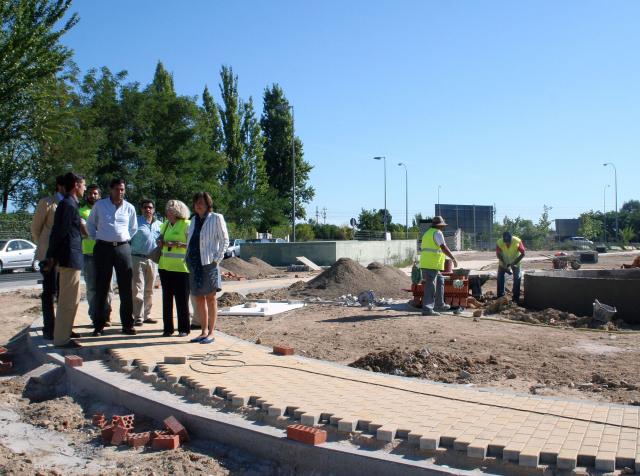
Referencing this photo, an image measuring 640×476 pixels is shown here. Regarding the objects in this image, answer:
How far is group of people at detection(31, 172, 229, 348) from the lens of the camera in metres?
7.54

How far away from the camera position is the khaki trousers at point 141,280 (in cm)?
910

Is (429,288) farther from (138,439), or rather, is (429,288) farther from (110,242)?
(138,439)

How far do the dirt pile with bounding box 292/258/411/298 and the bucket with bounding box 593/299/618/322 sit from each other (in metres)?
5.83

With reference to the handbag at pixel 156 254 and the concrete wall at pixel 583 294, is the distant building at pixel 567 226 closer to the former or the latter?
the concrete wall at pixel 583 294

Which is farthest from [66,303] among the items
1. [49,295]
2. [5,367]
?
[5,367]

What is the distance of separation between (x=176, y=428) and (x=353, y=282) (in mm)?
12522

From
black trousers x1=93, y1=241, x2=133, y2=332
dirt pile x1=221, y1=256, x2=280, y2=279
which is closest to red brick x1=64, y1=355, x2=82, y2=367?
black trousers x1=93, y1=241, x2=133, y2=332

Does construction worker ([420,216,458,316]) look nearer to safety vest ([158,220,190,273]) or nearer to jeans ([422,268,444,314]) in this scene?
jeans ([422,268,444,314])

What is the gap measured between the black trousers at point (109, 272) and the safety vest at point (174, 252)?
0.43 meters

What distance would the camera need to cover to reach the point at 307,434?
442 centimetres

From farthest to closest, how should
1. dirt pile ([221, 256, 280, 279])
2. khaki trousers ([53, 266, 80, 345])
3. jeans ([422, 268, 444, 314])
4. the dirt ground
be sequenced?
1. dirt pile ([221, 256, 280, 279])
2. jeans ([422, 268, 444, 314])
3. khaki trousers ([53, 266, 80, 345])
4. the dirt ground

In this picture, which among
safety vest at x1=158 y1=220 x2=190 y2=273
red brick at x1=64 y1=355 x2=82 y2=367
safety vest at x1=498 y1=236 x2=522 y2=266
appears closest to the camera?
red brick at x1=64 y1=355 x2=82 y2=367

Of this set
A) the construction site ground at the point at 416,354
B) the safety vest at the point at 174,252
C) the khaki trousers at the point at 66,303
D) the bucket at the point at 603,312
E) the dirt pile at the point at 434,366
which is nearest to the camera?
the construction site ground at the point at 416,354

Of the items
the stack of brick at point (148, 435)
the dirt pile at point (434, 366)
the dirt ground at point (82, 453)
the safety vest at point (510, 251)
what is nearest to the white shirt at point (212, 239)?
the dirt pile at point (434, 366)
